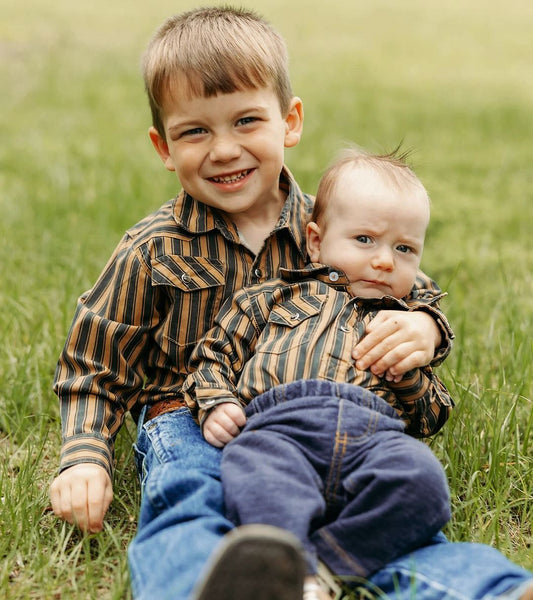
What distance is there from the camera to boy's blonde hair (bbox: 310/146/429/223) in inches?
98.0

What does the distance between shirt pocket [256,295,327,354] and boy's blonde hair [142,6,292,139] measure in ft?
2.05

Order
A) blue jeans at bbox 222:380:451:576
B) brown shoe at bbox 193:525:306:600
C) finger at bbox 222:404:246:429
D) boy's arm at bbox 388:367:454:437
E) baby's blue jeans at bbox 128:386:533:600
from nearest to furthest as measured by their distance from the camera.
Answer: brown shoe at bbox 193:525:306:600, baby's blue jeans at bbox 128:386:533:600, blue jeans at bbox 222:380:451:576, finger at bbox 222:404:246:429, boy's arm at bbox 388:367:454:437

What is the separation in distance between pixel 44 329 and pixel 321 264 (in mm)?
1413

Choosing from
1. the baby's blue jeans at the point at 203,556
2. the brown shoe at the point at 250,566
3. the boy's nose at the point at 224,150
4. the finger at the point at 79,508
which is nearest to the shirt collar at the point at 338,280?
the boy's nose at the point at 224,150

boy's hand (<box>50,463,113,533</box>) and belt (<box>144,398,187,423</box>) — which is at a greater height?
belt (<box>144,398,187,423</box>)

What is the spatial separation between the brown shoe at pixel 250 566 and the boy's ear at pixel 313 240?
1.13 m

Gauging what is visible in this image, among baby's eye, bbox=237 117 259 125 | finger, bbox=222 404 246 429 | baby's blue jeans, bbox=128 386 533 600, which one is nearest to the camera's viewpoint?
baby's blue jeans, bbox=128 386 533 600

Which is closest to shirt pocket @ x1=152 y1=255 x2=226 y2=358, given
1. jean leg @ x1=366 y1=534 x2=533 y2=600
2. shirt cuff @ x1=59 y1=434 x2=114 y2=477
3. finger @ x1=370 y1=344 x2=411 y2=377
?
shirt cuff @ x1=59 y1=434 x2=114 y2=477

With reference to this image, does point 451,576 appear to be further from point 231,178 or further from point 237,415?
point 231,178

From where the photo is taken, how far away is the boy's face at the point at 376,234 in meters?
2.44

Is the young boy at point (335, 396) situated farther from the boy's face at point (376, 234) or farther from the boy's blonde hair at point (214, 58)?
the boy's blonde hair at point (214, 58)

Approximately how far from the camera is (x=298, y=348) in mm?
2260

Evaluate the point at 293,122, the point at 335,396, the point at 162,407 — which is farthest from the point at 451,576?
the point at 293,122

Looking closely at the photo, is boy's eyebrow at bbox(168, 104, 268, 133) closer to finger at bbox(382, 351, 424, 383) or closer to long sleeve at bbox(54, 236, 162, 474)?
long sleeve at bbox(54, 236, 162, 474)
